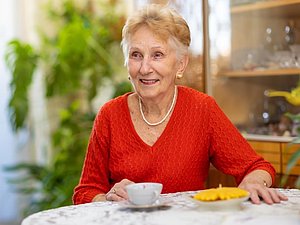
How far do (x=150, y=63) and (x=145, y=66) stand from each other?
0.02 metres

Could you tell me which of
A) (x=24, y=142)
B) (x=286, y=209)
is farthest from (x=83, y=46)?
(x=286, y=209)

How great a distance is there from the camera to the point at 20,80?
3.67 meters

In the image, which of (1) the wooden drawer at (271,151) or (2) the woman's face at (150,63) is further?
(1) the wooden drawer at (271,151)

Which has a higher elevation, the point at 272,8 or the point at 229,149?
the point at 272,8

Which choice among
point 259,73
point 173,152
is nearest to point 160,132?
point 173,152

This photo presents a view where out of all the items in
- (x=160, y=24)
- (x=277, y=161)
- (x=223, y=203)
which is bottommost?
(x=277, y=161)

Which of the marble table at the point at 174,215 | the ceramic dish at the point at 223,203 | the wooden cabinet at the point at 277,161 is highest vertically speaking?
the ceramic dish at the point at 223,203

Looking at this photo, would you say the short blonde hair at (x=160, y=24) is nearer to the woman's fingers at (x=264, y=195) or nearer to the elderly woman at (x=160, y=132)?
the elderly woman at (x=160, y=132)

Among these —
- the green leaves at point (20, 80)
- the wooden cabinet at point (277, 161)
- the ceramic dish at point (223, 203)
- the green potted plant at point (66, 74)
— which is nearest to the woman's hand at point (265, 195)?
the ceramic dish at point (223, 203)

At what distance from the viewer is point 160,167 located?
6.39 ft

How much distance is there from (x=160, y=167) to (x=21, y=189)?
222cm

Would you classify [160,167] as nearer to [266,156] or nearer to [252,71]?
[266,156]

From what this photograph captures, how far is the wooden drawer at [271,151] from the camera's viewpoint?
9.11 feet

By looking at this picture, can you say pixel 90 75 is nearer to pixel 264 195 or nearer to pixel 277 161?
pixel 277 161
